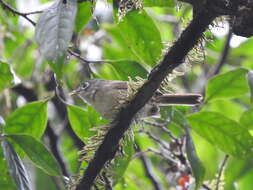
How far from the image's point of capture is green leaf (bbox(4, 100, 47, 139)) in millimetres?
2453

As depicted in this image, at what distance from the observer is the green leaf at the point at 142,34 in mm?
2400

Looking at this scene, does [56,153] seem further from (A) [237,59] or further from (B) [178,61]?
(A) [237,59]

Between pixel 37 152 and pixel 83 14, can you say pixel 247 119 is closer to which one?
pixel 83 14

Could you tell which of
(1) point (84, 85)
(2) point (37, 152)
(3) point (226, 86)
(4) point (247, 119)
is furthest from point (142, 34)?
(1) point (84, 85)

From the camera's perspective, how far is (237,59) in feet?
17.2

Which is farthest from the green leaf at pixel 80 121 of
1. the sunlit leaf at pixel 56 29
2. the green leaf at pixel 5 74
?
the sunlit leaf at pixel 56 29

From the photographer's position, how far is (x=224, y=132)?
2.60 m

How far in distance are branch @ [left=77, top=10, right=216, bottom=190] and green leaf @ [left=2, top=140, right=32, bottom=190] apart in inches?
8.2

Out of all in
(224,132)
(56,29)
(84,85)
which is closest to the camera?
(56,29)

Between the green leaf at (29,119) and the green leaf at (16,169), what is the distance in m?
0.39

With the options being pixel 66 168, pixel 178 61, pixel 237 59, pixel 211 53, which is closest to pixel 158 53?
pixel 178 61

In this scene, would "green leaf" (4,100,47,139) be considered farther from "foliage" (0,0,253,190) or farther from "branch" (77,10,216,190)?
"branch" (77,10,216,190)

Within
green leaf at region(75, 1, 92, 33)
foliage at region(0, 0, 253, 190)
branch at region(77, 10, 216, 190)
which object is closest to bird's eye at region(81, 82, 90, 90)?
foliage at region(0, 0, 253, 190)

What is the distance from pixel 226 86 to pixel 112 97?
68 centimetres
